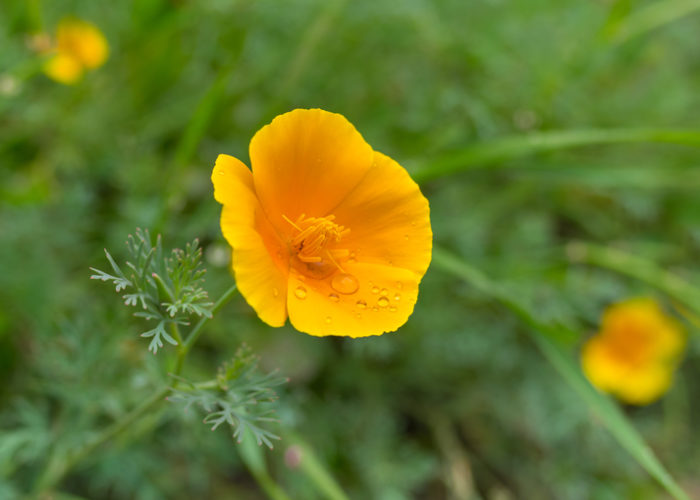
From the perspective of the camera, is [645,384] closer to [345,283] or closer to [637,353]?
[637,353]

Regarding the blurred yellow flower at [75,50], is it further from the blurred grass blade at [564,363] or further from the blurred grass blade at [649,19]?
the blurred grass blade at [649,19]

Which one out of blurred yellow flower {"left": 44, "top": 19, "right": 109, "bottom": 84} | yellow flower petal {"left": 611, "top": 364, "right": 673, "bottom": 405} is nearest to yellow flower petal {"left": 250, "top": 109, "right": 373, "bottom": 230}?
blurred yellow flower {"left": 44, "top": 19, "right": 109, "bottom": 84}

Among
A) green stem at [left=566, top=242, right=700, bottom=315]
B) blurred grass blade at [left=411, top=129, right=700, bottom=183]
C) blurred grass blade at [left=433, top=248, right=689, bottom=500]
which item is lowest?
green stem at [left=566, top=242, right=700, bottom=315]

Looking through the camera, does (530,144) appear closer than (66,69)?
Yes

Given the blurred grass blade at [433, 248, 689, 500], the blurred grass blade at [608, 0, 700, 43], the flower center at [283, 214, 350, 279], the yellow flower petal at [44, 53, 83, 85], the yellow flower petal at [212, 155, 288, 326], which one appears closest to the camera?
the yellow flower petal at [212, 155, 288, 326]

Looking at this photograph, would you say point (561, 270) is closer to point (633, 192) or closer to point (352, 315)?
point (633, 192)

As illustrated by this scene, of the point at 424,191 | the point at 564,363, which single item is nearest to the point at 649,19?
the point at 424,191

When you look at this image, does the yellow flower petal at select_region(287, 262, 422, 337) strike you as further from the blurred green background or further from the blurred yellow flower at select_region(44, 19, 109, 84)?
the blurred yellow flower at select_region(44, 19, 109, 84)
